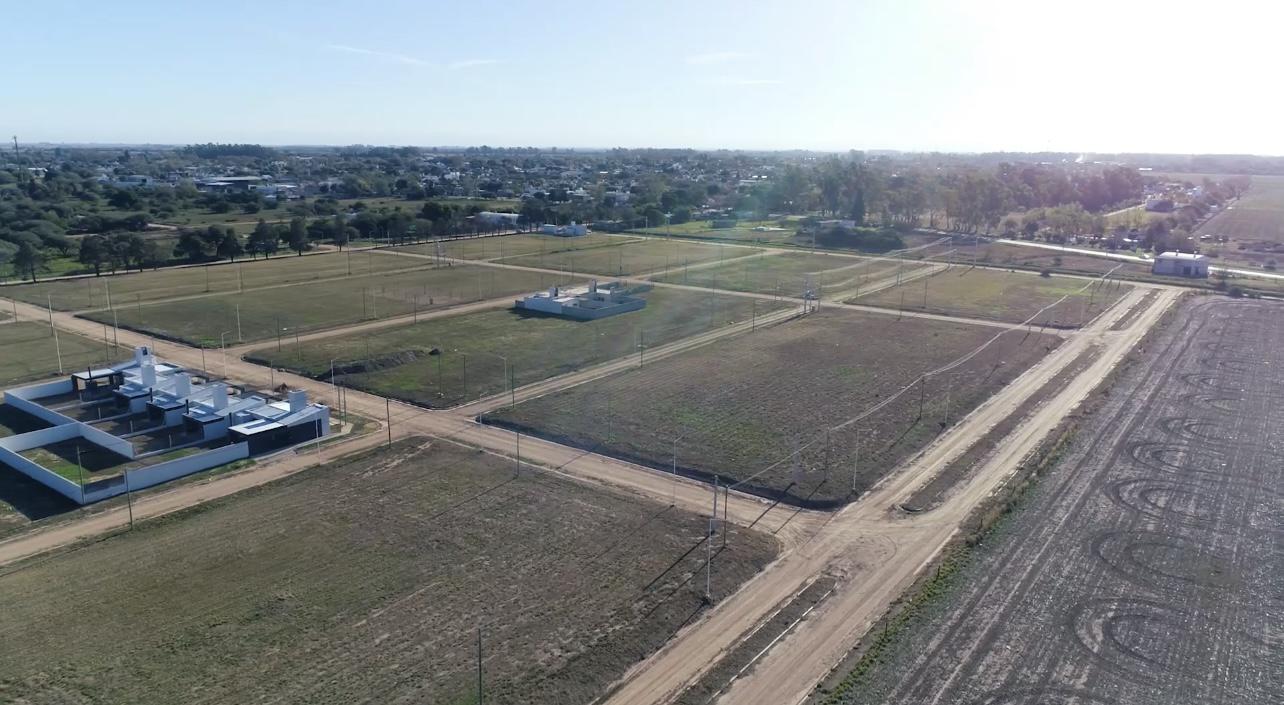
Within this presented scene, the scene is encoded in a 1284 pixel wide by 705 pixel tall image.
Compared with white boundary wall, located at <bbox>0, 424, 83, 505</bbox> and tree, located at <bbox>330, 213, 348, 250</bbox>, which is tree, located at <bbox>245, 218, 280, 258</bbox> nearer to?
tree, located at <bbox>330, 213, 348, 250</bbox>

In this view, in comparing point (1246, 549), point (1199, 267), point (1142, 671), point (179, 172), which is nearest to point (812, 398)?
point (1246, 549)

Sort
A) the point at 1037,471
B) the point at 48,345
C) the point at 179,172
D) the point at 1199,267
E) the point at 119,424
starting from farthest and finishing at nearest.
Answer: the point at 179,172, the point at 1199,267, the point at 48,345, the point at 119,424, the point at 1037,471

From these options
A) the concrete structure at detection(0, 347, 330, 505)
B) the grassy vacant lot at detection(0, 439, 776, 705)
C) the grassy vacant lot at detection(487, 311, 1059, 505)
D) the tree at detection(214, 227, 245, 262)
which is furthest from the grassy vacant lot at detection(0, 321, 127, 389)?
the tree at detection(214, 227, 245, 262)

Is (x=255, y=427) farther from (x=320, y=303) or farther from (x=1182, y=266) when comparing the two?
(x=1182, y=266)

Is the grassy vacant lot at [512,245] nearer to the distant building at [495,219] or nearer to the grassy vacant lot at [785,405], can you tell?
the distant building at [495,219]

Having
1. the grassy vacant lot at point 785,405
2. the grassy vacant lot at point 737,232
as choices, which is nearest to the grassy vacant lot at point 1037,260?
the grassy vacant lot at point 737,232

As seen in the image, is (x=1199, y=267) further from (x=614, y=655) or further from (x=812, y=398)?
(x=614, y=655)

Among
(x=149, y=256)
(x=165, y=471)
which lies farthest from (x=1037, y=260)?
(x=149, y=256)

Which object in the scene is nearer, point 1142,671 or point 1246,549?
point 1142,671
